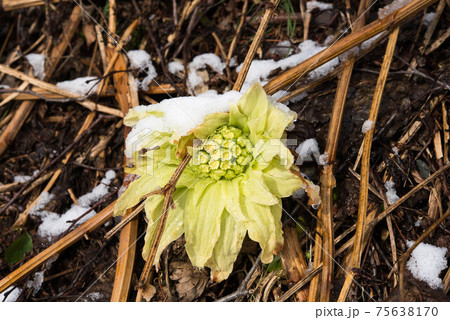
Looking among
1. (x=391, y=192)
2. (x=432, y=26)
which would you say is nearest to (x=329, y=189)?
(x=391, y=192)

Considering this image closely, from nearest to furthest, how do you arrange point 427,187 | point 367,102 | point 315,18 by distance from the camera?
point 427,187, point 367,102, point 315,18

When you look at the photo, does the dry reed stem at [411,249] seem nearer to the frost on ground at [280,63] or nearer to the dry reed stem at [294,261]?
the dry reed stem at [294,261]

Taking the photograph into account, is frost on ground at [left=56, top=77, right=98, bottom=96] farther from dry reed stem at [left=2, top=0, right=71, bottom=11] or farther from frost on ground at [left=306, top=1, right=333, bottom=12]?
frost on ground at [left=306, top=1, right=333, bottom=12]

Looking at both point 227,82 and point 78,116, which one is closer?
point 227,82

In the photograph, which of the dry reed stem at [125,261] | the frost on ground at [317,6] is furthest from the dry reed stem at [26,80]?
the frost on ground at [317,6]
